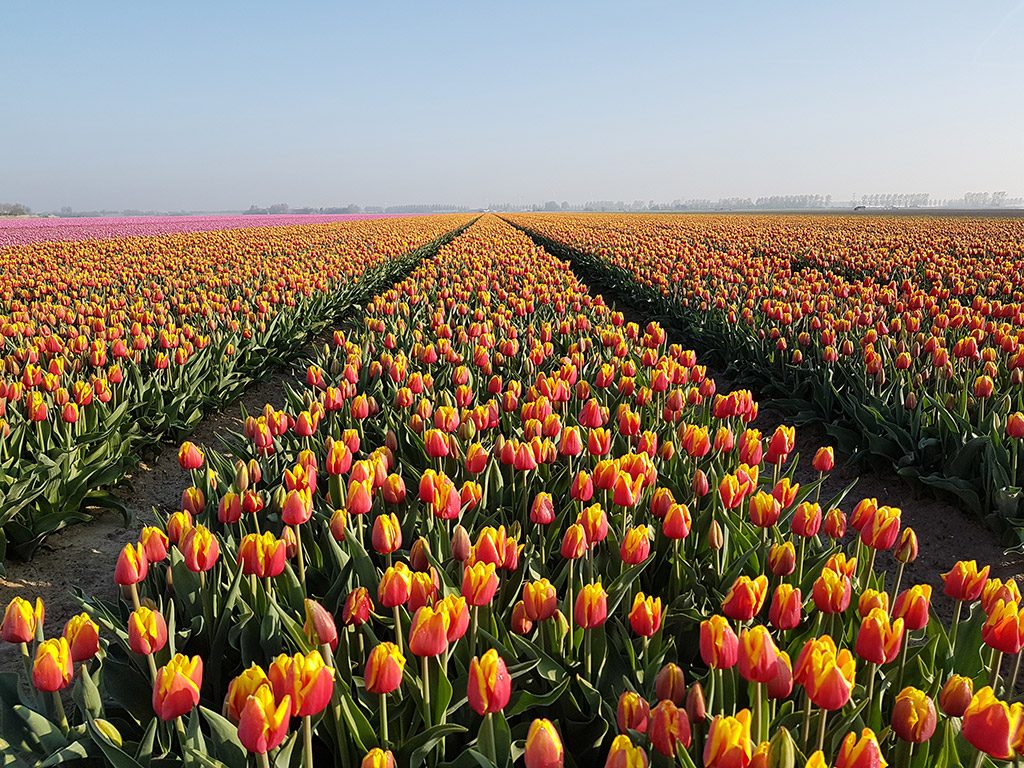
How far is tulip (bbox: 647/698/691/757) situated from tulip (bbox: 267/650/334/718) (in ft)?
2.09

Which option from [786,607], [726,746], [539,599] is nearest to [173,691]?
[539,599]

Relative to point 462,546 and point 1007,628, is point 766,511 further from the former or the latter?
point 462,546

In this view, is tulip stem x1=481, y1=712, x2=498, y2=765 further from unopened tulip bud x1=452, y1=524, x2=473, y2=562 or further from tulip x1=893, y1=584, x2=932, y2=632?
tulip x1=893, y1=584, x2=932, y2=632

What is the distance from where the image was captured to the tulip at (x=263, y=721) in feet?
4.09

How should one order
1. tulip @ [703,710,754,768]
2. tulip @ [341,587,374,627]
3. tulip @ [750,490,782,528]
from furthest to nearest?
tulip @ [750,490,782,528] < tulip @ [341,587,374,627] < tulip @ [703,710,754,768]

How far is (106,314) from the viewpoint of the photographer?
7.45 meters

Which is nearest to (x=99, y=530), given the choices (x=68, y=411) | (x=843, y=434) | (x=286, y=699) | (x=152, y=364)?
(x=68, y=411)

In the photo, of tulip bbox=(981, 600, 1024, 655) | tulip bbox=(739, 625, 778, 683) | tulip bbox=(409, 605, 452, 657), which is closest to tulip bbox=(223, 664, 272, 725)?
tulip bbox=(409, 605, 452, 657)

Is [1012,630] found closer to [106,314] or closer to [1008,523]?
[1008,523]

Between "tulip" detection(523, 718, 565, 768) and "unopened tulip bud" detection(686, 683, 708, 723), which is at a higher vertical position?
"tulip" detection(523, 718, 565, 768)

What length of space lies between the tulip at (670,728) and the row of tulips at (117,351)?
3703 millimetres

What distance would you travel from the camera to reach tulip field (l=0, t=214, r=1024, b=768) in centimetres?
149

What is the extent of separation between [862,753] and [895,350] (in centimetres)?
546

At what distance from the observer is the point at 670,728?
138 centimetres
